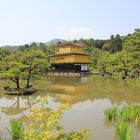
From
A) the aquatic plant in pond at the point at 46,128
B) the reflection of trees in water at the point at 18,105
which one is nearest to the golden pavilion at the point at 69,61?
the reflection of trees in water at the point at 18,105

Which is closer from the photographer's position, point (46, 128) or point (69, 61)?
point (46, 128)

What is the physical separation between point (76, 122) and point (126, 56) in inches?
896

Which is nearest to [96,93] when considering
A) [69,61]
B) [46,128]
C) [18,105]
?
[18,105]

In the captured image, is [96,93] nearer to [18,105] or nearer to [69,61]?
[18,105]

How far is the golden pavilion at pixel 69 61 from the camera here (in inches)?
1674

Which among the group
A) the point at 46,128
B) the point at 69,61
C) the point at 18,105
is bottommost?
the point at 18,105

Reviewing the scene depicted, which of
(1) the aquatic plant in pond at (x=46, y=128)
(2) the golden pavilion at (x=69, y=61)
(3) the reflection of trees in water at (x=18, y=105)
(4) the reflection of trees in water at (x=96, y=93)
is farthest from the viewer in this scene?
(2) the golden pavilion at (x=69, y=61)

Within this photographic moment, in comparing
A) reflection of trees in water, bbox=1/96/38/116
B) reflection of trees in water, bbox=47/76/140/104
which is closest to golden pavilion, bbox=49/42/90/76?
reflection of trees in water, bbox=47/76/140/104

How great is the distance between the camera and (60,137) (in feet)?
17.8

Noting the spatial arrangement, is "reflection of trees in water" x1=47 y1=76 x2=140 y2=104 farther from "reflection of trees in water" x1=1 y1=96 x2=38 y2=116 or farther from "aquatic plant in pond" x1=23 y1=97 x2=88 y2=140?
"aquatic plant in pond" x1=23 y1=97 x2=88 y2=140

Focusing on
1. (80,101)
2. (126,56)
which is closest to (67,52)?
(126,56)

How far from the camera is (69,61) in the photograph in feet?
139

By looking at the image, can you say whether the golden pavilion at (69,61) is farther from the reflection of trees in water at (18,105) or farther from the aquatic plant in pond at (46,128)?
the aquatic plant in pond at (46,128)

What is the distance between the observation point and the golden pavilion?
1674 inches
